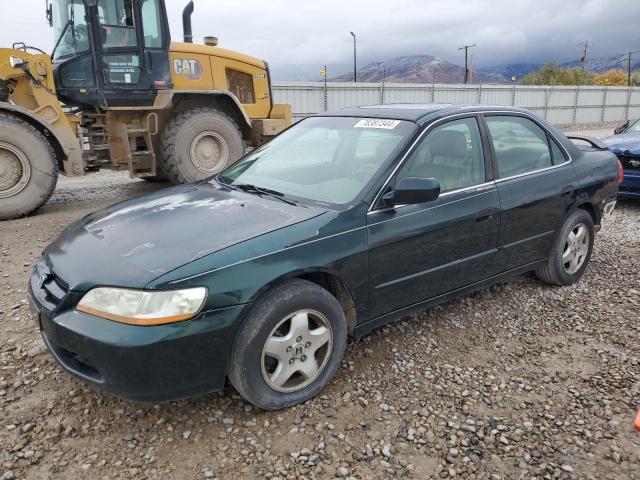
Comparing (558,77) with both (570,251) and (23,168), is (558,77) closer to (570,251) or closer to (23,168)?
(570,251)

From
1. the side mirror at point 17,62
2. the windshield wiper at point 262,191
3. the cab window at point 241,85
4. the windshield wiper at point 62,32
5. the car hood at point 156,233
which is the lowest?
the car hood at point 156,233

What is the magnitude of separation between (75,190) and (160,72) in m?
2.72

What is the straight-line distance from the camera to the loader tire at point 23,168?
605 cm

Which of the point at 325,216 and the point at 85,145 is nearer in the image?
the point at 325,216

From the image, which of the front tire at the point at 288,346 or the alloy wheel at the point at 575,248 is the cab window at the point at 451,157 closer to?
the front tire at the point at 288,346

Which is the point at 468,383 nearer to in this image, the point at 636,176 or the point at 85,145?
the point at 636,176

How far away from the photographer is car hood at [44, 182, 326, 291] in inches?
93.1

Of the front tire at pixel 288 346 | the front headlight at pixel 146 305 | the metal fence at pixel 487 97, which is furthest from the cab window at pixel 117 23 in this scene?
the metal fence at pixel 487 97

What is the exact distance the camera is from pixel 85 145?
7.01 metres

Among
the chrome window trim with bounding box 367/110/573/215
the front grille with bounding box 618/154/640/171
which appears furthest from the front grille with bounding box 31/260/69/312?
the front grille with bounding box 618/154/640/171

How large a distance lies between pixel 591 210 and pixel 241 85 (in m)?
6.01

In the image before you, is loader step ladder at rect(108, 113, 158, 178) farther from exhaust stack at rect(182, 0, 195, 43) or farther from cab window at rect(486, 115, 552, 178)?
cab window at rect(486, 115, 552, 178)

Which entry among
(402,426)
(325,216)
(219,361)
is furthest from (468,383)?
(219,361)

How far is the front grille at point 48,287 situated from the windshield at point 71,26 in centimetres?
510
